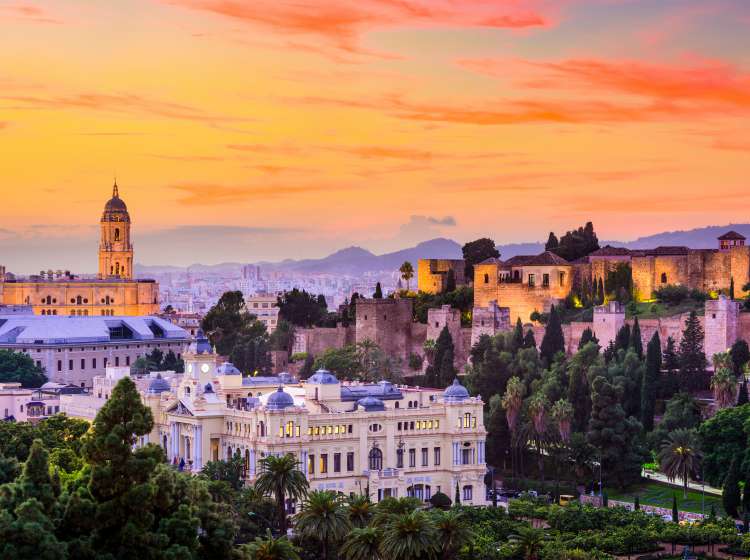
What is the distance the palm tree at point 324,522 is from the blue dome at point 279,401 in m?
14.9

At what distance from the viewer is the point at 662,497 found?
6688 cm

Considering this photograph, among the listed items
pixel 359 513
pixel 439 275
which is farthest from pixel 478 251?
pixel 359 513

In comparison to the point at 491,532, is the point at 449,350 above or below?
above

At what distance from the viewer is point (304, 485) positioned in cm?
5934

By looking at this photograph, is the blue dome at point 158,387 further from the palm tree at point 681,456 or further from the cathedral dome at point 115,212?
the cathedral dome at point 115,212

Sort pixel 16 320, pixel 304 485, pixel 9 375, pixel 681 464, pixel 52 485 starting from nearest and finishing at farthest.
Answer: pixel 52 485 < pixel 304 485 < pixel 681 464 < pixel 9 375 < pixel 16 320

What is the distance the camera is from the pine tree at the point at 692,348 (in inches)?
3100

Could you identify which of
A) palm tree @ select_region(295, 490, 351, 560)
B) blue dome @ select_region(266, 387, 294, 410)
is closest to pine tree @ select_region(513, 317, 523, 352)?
blue dome @ select_region(266, 387, 294, 410)

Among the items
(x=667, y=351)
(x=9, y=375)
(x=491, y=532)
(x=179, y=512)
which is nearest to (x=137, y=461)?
(x=179, y=512)

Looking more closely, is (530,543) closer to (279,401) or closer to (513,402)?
(279,401)

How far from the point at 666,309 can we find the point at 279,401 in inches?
1138

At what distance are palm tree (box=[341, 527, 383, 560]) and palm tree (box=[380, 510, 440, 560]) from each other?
0.42 metres

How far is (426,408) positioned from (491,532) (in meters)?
16.5

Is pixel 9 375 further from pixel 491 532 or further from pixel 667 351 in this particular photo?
pixel 491 532
